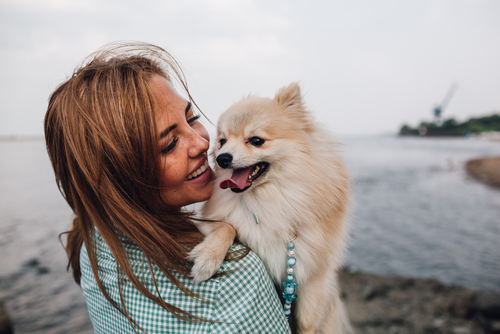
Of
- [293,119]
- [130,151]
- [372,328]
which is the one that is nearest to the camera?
[130,151]

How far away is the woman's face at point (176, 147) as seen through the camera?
4.02ft

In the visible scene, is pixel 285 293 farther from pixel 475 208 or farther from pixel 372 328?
pixel 475 208

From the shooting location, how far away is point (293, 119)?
179 cm

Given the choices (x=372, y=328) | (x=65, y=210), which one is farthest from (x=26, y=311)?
(x=65, y=210)

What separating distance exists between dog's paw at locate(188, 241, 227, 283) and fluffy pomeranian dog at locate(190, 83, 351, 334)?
168mm

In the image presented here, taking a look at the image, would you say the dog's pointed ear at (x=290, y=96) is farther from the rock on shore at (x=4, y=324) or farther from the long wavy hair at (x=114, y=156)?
the rock on shore at (x=4, y=324)

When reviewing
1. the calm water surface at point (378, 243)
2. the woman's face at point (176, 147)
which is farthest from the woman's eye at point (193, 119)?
the calm water surface at point (378, 243)

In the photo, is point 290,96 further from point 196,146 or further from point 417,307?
point 417,307

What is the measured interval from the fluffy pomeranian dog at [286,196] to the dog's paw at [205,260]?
0.17 m

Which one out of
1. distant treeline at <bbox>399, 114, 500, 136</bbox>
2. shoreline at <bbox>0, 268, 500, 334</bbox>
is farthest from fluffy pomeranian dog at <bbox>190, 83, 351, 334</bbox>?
distant treeline at <bbox>399, 114, 500, 136</bbox>

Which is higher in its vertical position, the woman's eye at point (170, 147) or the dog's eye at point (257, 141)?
the woman's eye at point (170, 147)

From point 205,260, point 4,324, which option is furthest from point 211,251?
point 4,324

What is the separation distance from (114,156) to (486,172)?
15676 millimetres

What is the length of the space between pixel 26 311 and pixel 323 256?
546 cm
